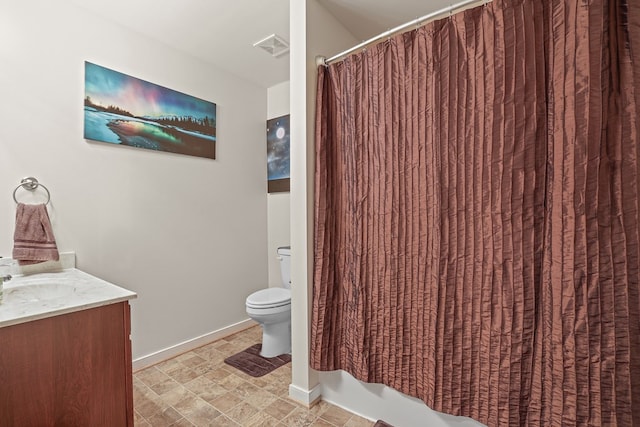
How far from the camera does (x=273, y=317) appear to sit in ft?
7.05

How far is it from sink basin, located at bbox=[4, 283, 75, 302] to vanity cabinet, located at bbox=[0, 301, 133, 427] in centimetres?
32

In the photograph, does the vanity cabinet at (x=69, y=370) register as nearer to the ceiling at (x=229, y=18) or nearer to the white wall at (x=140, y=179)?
the white wall at (x=140, y=179)

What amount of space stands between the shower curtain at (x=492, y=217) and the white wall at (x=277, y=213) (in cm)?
129

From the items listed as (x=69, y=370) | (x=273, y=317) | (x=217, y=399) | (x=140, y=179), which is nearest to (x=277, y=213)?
(x=273, y=317)

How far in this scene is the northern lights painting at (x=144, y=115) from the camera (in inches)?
74.8

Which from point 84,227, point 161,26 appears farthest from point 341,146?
point 84,227

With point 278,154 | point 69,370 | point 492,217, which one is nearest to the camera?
point 69,370

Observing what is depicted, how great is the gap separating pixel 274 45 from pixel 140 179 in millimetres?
1446

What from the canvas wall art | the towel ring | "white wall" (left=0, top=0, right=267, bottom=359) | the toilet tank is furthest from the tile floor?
the canvas wall art

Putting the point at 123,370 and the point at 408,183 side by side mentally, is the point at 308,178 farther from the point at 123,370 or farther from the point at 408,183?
the point at 123,370

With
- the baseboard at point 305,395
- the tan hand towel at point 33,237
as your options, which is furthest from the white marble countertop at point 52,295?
the baseboard at point 305,395

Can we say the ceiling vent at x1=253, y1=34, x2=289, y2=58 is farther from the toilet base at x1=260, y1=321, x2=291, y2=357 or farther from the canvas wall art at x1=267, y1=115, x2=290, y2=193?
the toilet base at x1=260, y1=321, x2=291, y2=357

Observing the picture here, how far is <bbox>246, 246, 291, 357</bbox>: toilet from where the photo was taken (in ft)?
6.95

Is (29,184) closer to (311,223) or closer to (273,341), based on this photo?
(311,223)
